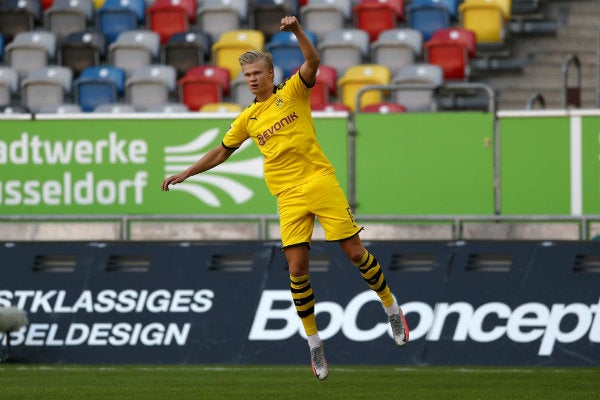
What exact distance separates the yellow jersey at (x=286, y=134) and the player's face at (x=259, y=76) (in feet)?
0.47

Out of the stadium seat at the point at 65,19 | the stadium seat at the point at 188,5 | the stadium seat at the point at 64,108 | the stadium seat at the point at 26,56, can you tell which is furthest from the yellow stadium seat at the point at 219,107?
the stadium seat at the point at 65,19

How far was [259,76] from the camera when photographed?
9.08 m

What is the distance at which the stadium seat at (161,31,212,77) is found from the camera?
21219 millimetres

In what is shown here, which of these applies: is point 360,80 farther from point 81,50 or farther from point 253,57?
point 253,57

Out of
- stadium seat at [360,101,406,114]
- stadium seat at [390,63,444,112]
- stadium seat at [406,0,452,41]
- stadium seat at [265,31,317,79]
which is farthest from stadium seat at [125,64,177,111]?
stadium seat at [406,0,452,41]

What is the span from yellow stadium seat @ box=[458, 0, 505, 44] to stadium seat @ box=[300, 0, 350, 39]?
2.02 m

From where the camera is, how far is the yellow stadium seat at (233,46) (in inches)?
819

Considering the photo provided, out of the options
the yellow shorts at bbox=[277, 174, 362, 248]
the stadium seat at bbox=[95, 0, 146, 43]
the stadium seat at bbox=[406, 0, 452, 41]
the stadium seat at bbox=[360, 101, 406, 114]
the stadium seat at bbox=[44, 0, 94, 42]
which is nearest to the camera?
the yellow shorts at bbox=[277, 174, 362, 248]

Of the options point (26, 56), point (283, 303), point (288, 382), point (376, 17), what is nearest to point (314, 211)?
point (288, 382)

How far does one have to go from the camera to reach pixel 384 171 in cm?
1472

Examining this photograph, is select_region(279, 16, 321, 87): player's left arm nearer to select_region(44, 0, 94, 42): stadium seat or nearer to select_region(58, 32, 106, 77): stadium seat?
select_region(58, 32, 106, 77): stadium seat

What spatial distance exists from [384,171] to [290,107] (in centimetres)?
555

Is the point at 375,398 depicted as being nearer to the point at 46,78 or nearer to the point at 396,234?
the point at 396,234

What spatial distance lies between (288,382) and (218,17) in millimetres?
12518
